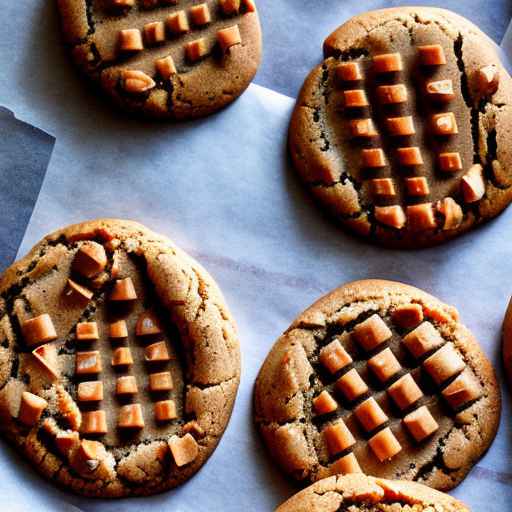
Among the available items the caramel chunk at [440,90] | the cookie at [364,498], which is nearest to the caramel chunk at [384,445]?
the cookie at [364,498]

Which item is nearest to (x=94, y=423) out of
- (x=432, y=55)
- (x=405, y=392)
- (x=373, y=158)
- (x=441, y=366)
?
(x=405, y=392)

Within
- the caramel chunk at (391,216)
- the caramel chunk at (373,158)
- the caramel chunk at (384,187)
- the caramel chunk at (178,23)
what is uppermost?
the caramel chunk at (178,23)

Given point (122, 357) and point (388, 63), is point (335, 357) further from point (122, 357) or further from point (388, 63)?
point (388, 63)

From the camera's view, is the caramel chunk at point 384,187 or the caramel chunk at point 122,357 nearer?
the caramel chunk at point 122,357

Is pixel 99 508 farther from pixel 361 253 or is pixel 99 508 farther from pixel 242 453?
pixel 361 253

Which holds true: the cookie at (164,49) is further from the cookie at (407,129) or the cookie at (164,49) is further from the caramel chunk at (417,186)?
the caramel chunk at (417,186)

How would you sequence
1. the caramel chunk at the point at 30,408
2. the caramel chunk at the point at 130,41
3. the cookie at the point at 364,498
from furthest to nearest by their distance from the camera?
the caramel chunk at the point at 130,41 → the caramel chunk at the point at 30,408 → the cookie at the point at 364,498
